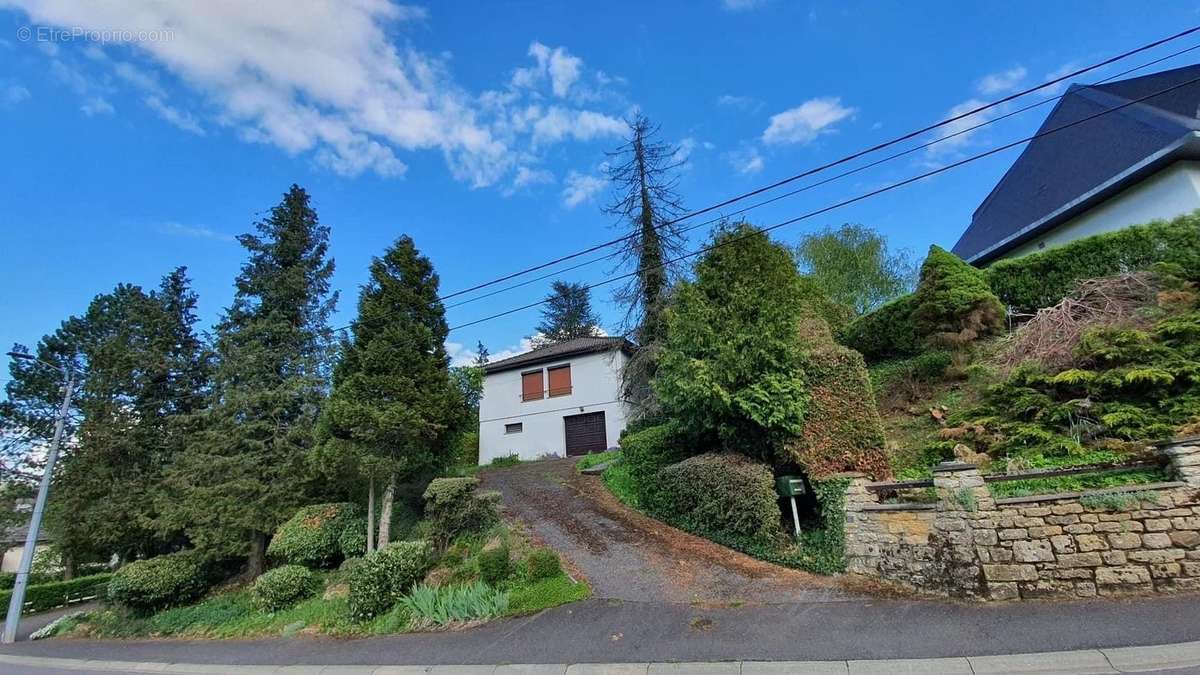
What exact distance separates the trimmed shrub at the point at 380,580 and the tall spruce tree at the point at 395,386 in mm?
1668

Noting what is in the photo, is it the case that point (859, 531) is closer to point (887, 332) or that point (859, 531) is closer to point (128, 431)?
point (887, 332)

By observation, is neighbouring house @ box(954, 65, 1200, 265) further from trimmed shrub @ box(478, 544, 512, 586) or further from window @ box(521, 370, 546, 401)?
window @ box(521, 370, 546, 401)

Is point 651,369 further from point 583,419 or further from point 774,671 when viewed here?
point 774,671

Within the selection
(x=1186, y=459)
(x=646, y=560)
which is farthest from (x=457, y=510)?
(x=1186, y=459)

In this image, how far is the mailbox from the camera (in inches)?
277

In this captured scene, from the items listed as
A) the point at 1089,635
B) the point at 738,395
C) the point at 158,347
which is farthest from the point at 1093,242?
the point at 158,347

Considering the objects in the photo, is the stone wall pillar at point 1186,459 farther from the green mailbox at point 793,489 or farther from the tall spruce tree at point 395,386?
the tall spruce tree at point 395,386

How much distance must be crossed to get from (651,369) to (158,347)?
48.0 feet

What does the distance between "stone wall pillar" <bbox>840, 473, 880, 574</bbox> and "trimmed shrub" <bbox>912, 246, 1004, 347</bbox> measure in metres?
5.21

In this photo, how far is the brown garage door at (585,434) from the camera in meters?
20.5

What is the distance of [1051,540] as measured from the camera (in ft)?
16.2

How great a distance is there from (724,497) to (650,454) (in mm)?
2473

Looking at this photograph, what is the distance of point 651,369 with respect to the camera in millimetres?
13742

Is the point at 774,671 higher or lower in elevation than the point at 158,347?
lower
